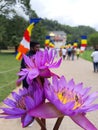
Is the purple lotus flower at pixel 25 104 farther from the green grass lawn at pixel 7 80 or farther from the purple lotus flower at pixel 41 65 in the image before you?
the green grass lawn at pixel 7 80

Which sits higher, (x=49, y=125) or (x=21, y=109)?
(x=21, y=109)

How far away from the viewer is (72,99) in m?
1.69

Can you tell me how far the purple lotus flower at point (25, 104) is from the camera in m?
1.63

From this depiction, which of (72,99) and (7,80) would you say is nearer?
(72,99)

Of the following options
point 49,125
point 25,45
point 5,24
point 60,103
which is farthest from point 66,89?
point 5,24

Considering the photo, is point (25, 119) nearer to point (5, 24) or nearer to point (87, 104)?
point (87, 104)

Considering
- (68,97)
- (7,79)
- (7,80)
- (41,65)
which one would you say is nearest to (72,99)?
(68,97)

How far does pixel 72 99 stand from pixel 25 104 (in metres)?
0.21

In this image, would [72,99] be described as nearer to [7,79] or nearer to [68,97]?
[68,97]

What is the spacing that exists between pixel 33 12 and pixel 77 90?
66104 mm

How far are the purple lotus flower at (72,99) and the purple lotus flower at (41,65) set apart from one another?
5cm

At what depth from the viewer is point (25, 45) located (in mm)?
9734

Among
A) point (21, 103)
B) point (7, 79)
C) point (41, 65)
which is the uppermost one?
point (41, 65)

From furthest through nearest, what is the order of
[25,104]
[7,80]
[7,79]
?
[7,79], [7,80], [25,104]
